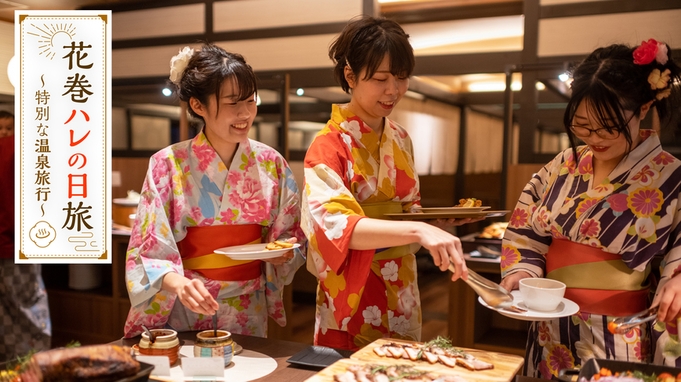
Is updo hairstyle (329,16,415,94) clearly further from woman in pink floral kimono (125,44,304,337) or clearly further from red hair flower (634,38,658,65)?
red hair flower (634,38,658,65)

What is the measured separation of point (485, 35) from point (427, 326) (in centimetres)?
292

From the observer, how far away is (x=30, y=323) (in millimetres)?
4773

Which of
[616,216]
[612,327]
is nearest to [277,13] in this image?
[616,216]

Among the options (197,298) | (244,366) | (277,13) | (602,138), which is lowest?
(244,366)

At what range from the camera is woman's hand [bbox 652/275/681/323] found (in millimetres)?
1677

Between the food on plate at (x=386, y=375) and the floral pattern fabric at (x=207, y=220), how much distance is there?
0.73 metres

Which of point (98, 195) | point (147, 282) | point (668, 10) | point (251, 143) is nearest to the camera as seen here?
point (147, 282)

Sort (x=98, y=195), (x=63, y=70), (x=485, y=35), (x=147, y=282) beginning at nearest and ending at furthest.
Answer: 1. (x=147, y=282)
2. (x=63, y=70)
3. (x=98, y=195)
4. (x=485, y=35)

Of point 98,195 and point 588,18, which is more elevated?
point 588,18

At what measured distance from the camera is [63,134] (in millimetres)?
3270

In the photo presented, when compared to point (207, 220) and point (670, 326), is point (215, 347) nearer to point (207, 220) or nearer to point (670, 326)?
point (207, 220)

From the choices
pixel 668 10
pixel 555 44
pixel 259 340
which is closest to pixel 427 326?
pixel 555 44

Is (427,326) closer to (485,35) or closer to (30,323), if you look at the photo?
(485,35)

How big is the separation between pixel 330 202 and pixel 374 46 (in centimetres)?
58
